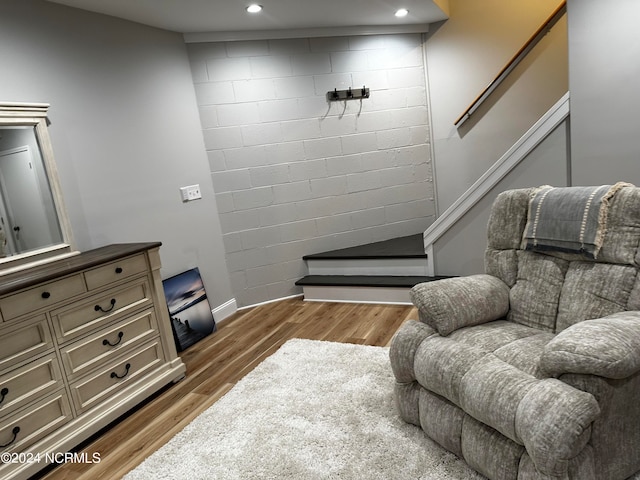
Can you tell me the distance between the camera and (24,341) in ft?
6.34

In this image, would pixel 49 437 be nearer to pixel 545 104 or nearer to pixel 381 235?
pixel 381 235

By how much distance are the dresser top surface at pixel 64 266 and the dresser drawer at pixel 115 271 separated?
0.04 metres

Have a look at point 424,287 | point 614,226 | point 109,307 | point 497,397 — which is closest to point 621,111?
point 614,226

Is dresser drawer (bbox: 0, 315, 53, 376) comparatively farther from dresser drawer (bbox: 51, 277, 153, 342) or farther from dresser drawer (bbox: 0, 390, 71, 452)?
dresser drawer (bbox: 0, 390, 71, 452)

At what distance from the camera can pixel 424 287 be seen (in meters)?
1.90

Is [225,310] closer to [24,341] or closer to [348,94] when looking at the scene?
[24,341]

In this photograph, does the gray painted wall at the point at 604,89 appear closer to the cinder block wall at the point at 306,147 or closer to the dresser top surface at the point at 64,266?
the cinder block wall at the point at 306,147

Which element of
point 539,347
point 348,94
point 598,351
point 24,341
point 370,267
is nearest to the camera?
point 598,351

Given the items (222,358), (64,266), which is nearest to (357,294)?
(222,358)

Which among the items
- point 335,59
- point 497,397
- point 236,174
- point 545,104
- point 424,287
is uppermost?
point 335,59

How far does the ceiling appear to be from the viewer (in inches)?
109

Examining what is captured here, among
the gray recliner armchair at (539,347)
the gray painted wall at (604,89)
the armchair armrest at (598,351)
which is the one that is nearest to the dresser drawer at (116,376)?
the gray recliner armchair at (539,347)

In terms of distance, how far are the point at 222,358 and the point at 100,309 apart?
0.95 meters

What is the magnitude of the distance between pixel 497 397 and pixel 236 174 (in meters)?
2.91
